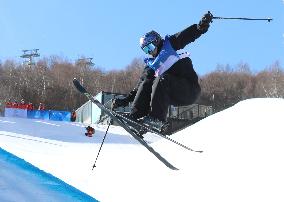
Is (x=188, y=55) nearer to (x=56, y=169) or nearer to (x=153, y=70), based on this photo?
(x=153, y=70)

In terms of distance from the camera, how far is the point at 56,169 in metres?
5.17

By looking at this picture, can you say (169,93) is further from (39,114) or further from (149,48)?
(39,114)

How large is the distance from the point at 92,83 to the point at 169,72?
199ft

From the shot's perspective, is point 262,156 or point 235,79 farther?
point 235,79

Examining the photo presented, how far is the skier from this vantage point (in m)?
5.52

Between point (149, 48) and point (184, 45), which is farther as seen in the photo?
point (149, 48)

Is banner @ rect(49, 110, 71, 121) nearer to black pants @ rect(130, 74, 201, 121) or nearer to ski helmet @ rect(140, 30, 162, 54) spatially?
ski helmet @ rect(140, 30, 162, 54)

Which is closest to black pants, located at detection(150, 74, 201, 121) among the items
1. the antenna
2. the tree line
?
the tree line

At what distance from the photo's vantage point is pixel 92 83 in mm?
65812

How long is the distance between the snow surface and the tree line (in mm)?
43537

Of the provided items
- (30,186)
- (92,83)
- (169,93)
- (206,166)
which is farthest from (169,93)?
(92,83)

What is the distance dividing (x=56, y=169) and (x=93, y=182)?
Result: 0.68 meters

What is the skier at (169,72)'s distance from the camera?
5523mm

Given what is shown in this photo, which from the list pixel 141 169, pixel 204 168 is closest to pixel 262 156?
pixel 204 168
